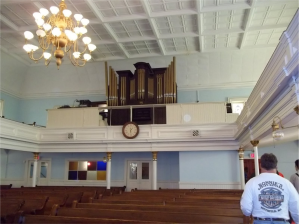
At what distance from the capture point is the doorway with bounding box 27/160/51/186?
46.9 feet

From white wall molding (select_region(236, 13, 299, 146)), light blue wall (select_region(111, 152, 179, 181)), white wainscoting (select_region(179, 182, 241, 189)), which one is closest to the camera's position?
white wall molding (select_region(236, 13, 299, 146))

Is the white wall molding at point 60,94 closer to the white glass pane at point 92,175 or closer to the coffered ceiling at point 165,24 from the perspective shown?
the coffered ceiling at point 165,24

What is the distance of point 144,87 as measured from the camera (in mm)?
12711

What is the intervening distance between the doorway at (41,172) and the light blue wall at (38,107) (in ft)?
7.75

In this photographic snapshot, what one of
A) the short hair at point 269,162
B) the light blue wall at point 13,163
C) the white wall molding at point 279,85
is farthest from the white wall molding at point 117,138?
the short hair at point 269,162

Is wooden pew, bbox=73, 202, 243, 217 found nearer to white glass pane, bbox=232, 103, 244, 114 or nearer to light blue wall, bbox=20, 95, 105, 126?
white glass pane, bbox=232, 103, 244, 114

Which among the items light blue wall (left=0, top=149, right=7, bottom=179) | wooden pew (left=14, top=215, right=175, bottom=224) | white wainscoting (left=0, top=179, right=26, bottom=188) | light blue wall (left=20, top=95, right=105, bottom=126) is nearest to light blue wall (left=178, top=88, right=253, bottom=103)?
light blue wall (left=20, top=95, right=105, bottom=126)

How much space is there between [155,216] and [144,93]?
883cm

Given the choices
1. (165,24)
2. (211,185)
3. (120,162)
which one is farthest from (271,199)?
(120,162)

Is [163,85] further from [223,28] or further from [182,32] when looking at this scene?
[223,28]

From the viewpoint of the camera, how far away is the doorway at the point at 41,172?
14305 mm

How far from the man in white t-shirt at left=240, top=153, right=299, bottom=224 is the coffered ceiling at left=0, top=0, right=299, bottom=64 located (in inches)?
330

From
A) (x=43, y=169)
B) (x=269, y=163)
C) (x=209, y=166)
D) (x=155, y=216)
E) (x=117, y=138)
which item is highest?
(x=117, y=138)

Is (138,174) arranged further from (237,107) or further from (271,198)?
(271,198)
